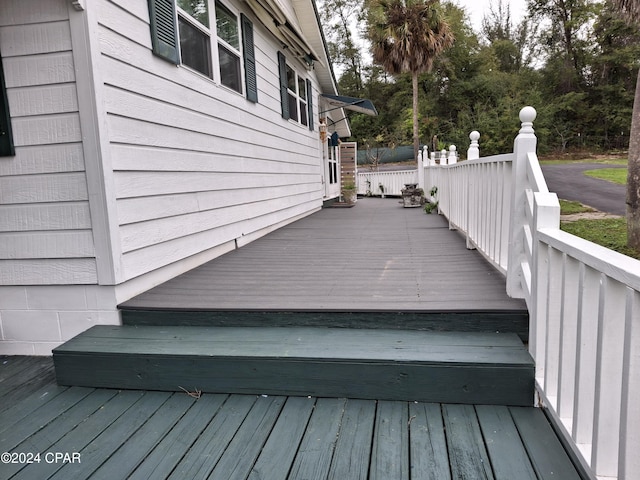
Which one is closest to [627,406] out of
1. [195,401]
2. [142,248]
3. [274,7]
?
[195,401]

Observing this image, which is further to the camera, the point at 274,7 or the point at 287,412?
the point at 274,7

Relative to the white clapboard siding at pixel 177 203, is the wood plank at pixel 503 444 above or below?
below

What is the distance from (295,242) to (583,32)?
1059 inches

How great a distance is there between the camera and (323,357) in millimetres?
1905

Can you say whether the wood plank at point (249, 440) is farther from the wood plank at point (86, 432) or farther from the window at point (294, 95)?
the window at point (294, 95)

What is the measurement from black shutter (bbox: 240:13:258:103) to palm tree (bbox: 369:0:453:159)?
→ 12.2 m

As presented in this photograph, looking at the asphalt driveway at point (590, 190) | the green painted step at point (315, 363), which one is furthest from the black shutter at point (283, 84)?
the asphalt driveway at point (590, 190)

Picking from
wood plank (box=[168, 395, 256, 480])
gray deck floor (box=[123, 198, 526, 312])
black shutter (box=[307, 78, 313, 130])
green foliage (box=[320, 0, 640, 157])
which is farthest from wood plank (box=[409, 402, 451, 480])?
green foliage (box=[320, 0, 640, 157])

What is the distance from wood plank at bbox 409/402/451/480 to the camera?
144 cm

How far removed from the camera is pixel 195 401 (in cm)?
197

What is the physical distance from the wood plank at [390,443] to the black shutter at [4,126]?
2.39 meters

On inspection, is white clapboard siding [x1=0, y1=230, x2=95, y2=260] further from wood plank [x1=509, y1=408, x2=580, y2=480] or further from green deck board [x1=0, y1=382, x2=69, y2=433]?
wood plank [x1=509, y1=408, x2=580, y2=480]

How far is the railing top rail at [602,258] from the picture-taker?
100cm

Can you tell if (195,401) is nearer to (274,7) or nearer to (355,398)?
(355,398)
